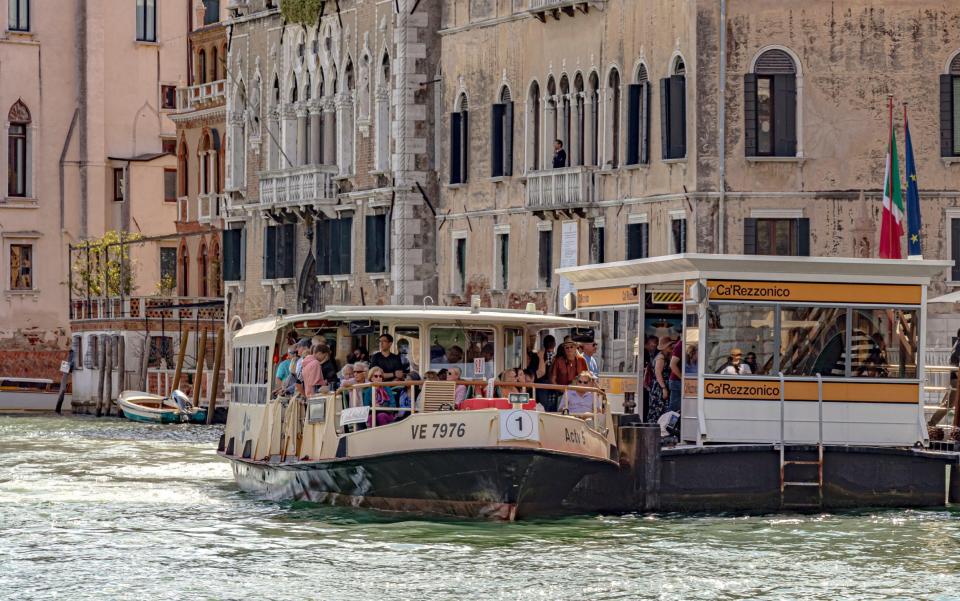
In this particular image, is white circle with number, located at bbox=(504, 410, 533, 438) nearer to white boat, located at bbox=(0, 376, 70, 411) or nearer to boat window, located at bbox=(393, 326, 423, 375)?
boat window, located at bbox=(393, 326, 423, 375)

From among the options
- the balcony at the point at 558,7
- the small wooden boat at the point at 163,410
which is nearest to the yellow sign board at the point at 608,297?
the balcony at the point at 558,7

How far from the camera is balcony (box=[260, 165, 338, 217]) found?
52.3 metres

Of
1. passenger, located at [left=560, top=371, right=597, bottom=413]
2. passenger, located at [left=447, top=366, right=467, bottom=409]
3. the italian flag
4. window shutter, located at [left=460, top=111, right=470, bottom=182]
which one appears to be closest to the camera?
passenger, located at [left=447, top=366, right=467, bottom=409]

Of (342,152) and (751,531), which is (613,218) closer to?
(342,152)

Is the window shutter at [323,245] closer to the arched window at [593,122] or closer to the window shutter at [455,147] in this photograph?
the window shutter at [455,147]

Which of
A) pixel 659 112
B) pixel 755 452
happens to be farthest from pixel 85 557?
pixel 659 112

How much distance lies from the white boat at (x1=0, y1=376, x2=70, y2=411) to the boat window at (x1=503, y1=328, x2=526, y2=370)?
36.5 m

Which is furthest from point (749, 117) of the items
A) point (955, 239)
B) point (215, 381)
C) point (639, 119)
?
point (215, 381)

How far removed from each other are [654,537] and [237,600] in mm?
5617

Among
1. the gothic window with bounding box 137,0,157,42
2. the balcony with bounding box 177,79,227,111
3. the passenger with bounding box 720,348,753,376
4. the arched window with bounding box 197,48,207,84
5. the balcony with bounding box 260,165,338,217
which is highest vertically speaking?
the gothic window with bounding box 137,0,157,42

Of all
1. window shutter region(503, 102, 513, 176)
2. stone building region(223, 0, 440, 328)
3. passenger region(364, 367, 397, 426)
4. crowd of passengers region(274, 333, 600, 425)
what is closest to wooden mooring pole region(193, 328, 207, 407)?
stone building region(223, 0, 440, 328)

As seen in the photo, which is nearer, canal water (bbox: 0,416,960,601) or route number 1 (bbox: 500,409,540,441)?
canal water (bbox: 0,416,960,601)

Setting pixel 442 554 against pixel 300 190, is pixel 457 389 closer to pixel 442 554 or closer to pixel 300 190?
pixel 442 554

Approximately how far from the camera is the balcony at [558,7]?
A: 41691 millimetres
